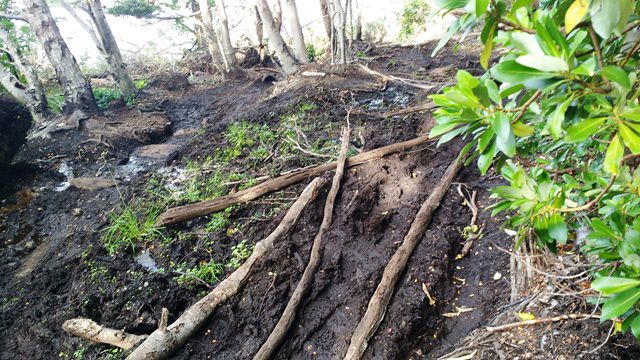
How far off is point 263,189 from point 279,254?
96cm

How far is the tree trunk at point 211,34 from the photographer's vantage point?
899 cm

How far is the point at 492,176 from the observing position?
3631 millimetres

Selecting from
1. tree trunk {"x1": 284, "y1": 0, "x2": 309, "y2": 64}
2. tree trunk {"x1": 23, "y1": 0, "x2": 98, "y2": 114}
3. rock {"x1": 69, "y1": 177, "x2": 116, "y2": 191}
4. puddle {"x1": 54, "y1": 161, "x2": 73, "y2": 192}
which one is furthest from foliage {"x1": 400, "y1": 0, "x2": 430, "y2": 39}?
puddle {"x1": 54, "y1": 161, "x2": 73, "y2": 192}

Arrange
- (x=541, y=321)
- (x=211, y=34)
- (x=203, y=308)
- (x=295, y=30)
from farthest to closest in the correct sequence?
(x=211, y=34)
(x=295, y=30)
(x=203, y=308)
(x=541, y=321)

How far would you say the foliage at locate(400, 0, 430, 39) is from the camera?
31.0ft

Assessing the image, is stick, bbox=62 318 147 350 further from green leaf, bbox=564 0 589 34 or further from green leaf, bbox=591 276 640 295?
green leaf, bbox=564 0 589 34

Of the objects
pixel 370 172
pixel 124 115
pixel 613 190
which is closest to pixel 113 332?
pixel 370 172

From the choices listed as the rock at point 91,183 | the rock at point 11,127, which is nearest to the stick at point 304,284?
the rock at point 91,183

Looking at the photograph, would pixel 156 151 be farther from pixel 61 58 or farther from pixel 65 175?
pixel 61 58

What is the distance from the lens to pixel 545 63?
0.78 m

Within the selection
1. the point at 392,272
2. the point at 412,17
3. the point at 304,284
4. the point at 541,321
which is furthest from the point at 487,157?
the point at 412,17

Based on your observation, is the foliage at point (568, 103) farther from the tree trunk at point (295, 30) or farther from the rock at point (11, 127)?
the rock at point (11, 127)

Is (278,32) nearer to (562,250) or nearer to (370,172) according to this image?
(370,172)

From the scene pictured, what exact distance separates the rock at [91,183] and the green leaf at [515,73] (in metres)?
5.55
